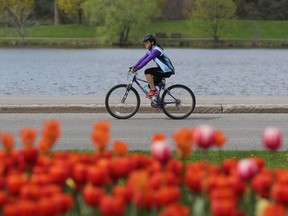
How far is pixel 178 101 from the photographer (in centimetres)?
1658

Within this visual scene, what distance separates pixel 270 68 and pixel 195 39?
5248 cm

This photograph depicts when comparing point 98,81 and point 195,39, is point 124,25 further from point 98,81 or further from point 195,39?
point 98,81

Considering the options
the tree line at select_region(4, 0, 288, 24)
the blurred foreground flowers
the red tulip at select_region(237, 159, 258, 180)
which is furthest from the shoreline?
the red tulip at select_region(237, 159, 258, 180)

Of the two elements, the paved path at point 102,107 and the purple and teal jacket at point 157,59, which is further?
the paved path at point 102,107

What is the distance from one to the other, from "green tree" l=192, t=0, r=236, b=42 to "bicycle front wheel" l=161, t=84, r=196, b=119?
3572 inches

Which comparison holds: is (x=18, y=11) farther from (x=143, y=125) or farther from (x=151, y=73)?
(x=143, y=125)

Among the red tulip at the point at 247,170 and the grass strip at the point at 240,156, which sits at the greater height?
the red tulip at the point at 247,170

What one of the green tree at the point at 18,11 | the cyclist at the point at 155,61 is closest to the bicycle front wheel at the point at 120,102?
the cyclist at the point at 155,61

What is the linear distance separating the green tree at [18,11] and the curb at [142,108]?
9228 cm

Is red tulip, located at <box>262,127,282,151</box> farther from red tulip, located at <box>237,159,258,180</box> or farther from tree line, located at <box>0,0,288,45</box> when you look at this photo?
tree line, located at <box>0,0,288,45</box>

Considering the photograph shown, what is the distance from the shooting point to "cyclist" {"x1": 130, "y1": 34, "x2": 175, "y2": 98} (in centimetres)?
1561

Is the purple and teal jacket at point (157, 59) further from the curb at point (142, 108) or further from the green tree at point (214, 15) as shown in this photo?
the green tree at point (214, 15)

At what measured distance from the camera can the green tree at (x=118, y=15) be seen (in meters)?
97.2

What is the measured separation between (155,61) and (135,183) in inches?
495
